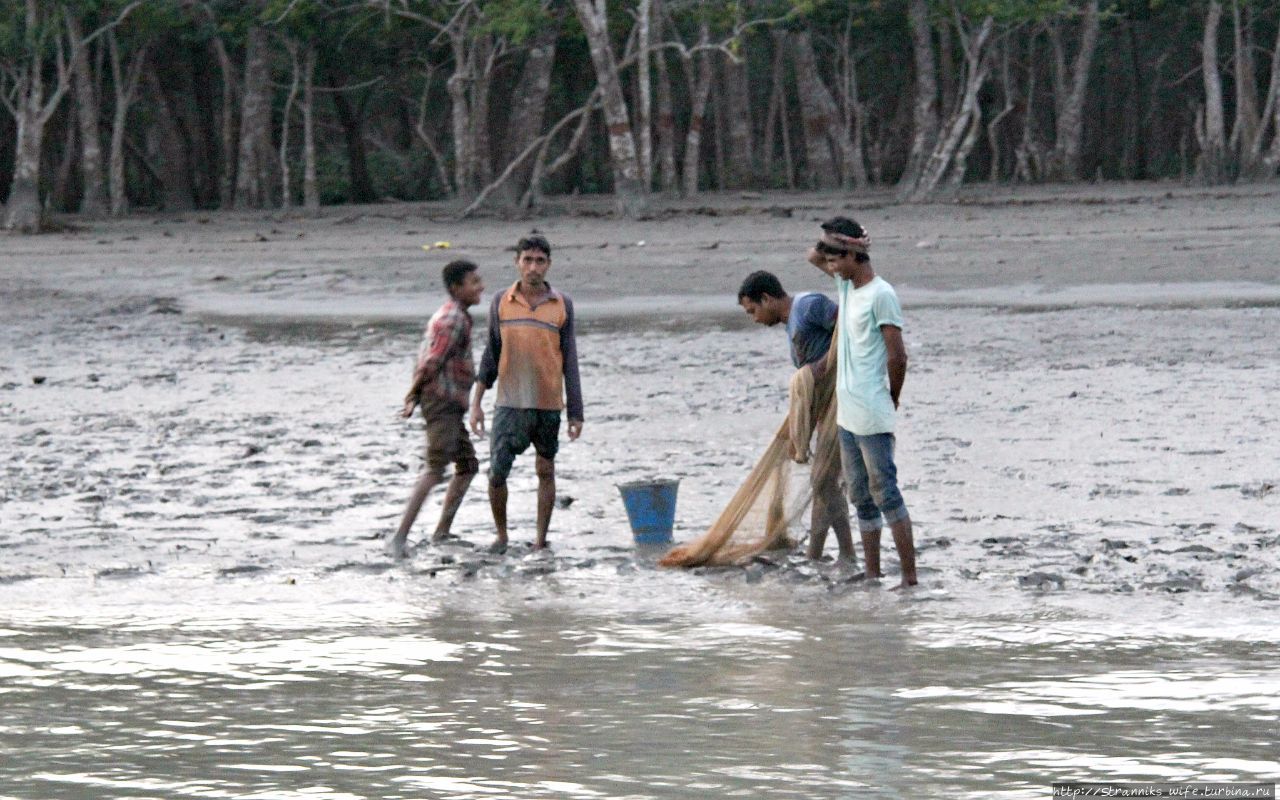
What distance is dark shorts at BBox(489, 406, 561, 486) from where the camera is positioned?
912cm

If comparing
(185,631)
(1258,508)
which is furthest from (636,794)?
(1258,508)

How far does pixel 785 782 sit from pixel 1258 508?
4.64 metres

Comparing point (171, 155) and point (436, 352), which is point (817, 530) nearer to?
point (436, 352)

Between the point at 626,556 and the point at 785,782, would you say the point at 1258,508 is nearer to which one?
the point at 626,556

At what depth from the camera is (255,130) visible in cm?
3841

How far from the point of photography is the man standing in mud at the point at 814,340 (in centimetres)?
828

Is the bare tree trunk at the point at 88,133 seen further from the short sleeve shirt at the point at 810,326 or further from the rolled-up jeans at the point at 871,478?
the rolled-up jeans at the point at 871,478

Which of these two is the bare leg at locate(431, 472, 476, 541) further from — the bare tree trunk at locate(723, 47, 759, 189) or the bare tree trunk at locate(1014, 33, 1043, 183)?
the bare tree trunk at locate(1014, 33, 1043, 183)

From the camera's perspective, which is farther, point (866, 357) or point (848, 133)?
point (848, 133)

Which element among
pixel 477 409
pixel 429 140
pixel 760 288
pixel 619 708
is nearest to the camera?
pixel 619 708

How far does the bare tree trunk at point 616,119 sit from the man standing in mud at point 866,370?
22.1m

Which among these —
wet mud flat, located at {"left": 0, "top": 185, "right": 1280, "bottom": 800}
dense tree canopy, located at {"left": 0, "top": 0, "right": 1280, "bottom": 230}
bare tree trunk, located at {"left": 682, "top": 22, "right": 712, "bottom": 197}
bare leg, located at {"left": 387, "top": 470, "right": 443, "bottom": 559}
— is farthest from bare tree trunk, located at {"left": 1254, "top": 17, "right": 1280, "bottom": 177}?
bare leg, located at {"left": 387, "top": 470, "right": 443, "bottom": 559}

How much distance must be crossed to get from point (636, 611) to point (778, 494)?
101cm

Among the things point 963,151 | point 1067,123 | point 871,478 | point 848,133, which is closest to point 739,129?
point 848,133
